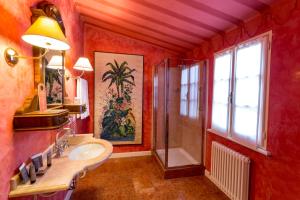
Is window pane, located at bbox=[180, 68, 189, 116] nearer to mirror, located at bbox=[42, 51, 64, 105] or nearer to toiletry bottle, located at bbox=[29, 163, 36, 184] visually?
mirror, located at bbox=[42, 51, 64, 105]

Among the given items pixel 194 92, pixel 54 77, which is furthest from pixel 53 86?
pixel 194 92

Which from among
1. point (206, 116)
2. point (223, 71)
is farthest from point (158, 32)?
point (206, 116)

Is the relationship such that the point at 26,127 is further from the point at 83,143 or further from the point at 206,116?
the point at 206,116

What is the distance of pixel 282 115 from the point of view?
1.54 meters

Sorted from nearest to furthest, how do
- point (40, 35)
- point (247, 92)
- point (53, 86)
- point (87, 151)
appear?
point (40, 35)
point (53, 86)
point (87, 151)
point (247, 92)

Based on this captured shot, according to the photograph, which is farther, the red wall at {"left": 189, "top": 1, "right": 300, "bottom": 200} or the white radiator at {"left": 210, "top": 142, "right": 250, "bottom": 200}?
the white radiator at {"left": 210, "top": 142, "right": 250, "bottom": 200}

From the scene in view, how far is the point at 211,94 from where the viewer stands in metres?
2.70

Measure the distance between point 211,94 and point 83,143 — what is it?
2036mm

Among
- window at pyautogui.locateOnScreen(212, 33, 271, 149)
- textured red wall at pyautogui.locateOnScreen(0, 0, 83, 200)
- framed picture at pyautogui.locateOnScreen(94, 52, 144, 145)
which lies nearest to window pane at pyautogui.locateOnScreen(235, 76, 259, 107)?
window at pyautogui.locateOnScreen(212, 33, 271, 149)

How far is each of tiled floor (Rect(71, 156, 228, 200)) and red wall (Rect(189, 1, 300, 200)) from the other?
0.78m

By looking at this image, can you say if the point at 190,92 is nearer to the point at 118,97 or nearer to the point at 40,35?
the point at 118,97

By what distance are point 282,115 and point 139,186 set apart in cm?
208

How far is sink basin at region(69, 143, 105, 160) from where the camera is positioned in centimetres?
169

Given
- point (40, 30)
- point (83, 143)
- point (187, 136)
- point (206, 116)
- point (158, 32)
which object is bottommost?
point (187, 136)
